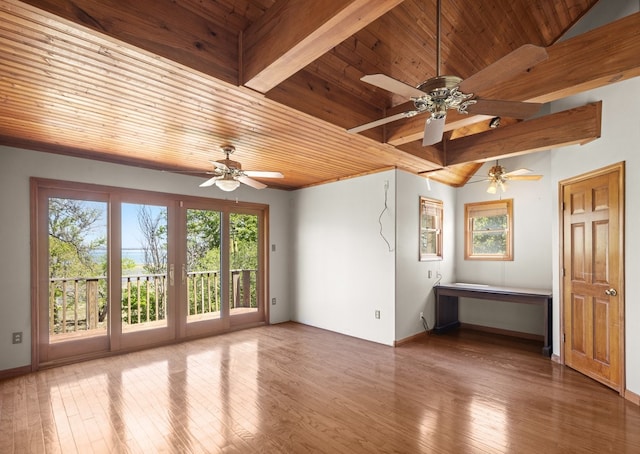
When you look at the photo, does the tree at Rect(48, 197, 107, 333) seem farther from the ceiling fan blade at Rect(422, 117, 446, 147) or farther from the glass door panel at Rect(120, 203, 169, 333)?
the ceiling fan blade at Rect(422, 117, 446, 147)

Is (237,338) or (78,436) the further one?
(237,338)

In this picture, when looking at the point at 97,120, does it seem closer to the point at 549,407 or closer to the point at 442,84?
the point at 442,84

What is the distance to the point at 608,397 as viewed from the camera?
3055 millimetres

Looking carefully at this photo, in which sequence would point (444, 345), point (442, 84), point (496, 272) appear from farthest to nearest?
point (496, 272)
point (444, 345)
point (442, 84)

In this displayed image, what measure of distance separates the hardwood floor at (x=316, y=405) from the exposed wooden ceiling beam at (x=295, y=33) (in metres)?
2.62

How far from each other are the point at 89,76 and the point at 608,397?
5.11 metres

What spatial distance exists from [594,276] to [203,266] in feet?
17.1

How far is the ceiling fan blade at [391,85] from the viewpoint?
5.93 feet

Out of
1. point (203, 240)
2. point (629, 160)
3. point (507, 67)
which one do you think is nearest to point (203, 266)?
point (203, 240)

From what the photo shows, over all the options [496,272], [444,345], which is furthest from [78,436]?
[496,272]

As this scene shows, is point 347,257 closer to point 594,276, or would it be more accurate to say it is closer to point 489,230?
point 489,230

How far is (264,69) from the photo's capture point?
2117mm

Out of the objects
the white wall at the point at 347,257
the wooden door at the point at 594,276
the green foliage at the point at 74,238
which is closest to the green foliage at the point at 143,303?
the green foliage at the point at 74,238

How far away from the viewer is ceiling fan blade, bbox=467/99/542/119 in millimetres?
2061
